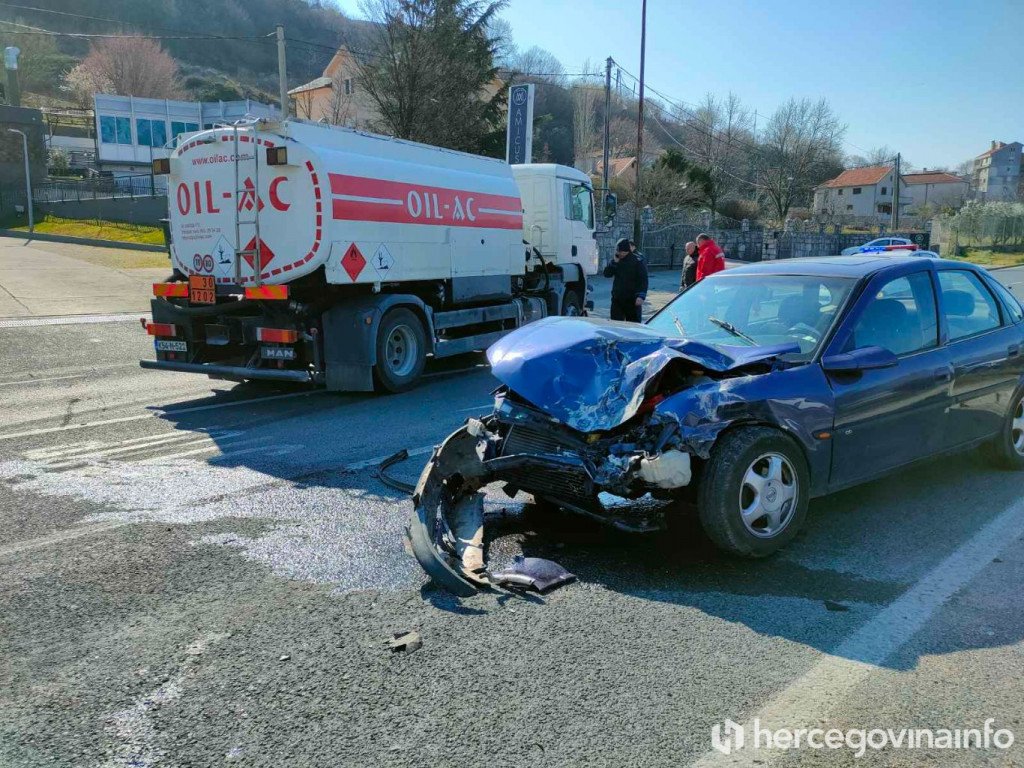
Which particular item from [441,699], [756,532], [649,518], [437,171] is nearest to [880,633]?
[756,532]

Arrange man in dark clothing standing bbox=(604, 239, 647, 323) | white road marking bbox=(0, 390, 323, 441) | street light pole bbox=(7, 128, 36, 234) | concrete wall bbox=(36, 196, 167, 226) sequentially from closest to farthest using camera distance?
white road marking bbox=(0, 390, 323, 441)
man in dark clothing standing bbox=(604, 239, 647, 323)
street light pole bbox=(7, 128, 36, 234)
concrete wall bbox=(36, 196, 167, 226)

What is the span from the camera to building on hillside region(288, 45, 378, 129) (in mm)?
36938

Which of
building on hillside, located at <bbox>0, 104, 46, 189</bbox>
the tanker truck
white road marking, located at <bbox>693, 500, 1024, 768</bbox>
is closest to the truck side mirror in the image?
the tanker truck

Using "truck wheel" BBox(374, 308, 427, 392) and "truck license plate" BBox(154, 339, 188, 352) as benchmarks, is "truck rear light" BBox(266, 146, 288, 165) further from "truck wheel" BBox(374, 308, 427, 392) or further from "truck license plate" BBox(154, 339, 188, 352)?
"truck license plate" BBox(154, 339, 188, 352)

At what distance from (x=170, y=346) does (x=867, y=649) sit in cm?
847

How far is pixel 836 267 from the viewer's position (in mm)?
5387

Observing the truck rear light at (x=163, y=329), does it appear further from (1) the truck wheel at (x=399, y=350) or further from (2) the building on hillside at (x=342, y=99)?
(2) the building on hillside at (x=342, y=99)

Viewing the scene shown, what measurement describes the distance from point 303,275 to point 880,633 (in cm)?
705

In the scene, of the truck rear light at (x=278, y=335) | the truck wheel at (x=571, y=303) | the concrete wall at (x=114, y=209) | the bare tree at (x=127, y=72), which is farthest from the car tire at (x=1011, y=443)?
the bare tree at (x=127, y=72)

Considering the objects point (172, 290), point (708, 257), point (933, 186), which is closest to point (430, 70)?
point (708, 257)

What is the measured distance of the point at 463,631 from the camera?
344 centimetres

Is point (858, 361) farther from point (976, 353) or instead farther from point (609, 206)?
point (609, 206)

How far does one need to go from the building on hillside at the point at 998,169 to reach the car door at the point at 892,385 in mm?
131999

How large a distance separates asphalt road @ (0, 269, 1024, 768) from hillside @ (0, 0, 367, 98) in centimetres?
9785
